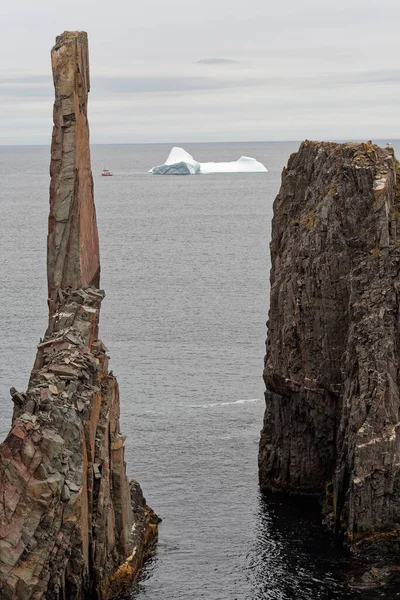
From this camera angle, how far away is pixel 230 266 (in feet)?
579

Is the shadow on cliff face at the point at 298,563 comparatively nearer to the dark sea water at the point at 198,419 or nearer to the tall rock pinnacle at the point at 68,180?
the dark sea water at the point at 198,419

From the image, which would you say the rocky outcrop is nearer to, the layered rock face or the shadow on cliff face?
the shadow on cliff face

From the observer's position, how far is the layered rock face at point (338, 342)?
73688 millimetres

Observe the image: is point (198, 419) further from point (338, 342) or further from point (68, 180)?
point (68, 180)

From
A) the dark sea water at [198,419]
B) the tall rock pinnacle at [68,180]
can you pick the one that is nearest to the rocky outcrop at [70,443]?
the tall rock pinnacle at [68,180]

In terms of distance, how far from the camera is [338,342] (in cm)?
8319

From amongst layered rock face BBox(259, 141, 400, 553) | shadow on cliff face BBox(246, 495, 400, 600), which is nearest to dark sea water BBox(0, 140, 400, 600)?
shadow on cliff face BBox(246, 495, 400, 600)

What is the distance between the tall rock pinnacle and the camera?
7581 cm

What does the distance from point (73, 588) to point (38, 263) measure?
118 metres

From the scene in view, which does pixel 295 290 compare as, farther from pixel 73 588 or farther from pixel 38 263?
pixel 38 263

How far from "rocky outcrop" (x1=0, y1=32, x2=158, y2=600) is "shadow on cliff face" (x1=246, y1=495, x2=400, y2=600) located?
695cm

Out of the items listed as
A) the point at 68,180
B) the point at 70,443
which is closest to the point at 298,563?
the point at 70,443

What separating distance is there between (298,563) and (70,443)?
1656cm

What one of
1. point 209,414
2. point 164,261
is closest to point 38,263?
point 164,261
